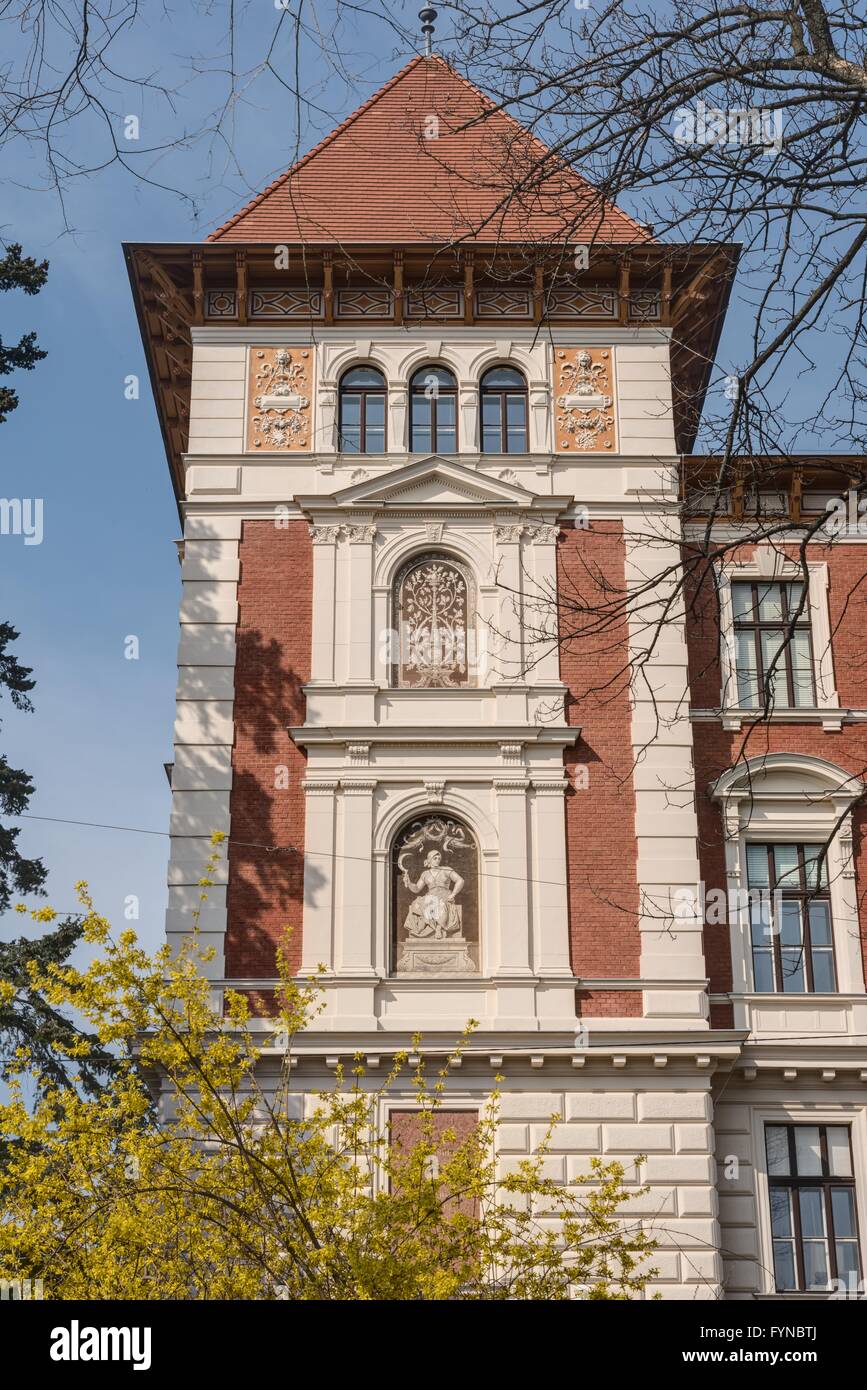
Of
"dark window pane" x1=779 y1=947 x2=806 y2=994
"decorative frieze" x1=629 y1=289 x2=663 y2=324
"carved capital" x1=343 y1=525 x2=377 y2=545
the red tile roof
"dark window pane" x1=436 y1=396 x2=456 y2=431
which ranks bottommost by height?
"dark window pane" x1=779 y1=947 x2=806 y2=994

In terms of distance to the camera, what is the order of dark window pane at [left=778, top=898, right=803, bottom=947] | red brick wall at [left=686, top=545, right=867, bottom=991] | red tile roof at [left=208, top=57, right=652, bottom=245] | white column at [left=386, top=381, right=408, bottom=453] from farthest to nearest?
red tile roof at [left=208, top=57, right=652, bottom=245]
white column at [left=386, top=381, right=408, bottom=453]
red brick wall at [left=686, top=545, right=867, bottom=991]
dark window pane at [left=778, top=898, right=803, bottom=947]

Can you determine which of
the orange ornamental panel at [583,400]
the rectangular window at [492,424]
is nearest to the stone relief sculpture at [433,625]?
the rectangular window at [492,424]

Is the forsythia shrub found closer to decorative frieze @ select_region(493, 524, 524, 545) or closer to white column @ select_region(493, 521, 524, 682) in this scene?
white column @ select_region(493, 521, 524, 682)

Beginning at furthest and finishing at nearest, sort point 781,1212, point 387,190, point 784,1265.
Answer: point 387,190 < point 781,1212 < point 784,1265

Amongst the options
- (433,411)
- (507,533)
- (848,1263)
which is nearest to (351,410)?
(433,411)

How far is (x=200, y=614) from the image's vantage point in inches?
877

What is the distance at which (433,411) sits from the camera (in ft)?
76.6

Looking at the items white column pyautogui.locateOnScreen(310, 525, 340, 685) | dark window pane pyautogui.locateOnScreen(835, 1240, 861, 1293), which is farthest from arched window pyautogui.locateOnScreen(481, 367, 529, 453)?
dark window pane pyautogui.locateOnScreen(835, 1240, 861, 1293)

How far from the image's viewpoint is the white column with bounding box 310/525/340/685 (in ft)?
71.6

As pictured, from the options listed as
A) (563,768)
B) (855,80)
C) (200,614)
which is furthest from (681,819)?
(855,80)

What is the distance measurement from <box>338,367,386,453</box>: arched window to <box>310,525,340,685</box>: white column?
1.35 metres

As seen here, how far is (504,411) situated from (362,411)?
1.98 meters

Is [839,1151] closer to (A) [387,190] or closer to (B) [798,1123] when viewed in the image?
(B) [798,1123]
